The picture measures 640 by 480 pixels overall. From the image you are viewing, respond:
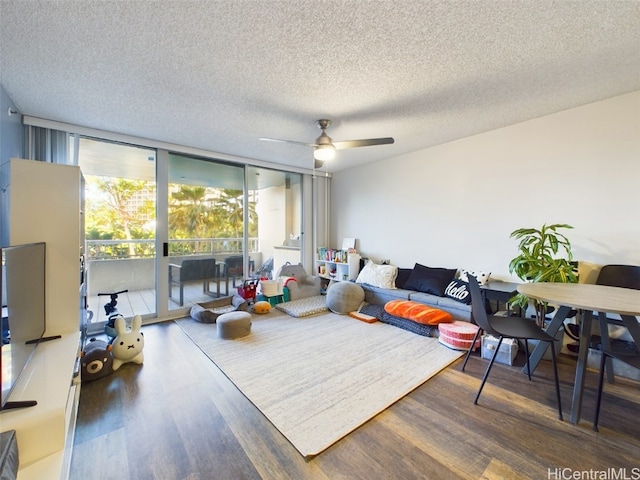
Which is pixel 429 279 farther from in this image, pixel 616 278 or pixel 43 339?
pixel 43 339

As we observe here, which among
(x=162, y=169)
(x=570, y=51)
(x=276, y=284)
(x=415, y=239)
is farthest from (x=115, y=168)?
(x=570, y=51)

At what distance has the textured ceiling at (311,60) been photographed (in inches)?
61.6

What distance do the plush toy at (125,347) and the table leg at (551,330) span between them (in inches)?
140

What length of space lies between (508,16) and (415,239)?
303cm

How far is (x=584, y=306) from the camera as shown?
158 centimetres

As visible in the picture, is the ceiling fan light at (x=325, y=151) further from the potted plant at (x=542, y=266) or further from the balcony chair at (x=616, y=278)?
the balcony chair at (x=616, y=278)

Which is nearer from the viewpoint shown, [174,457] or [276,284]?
[174,457]

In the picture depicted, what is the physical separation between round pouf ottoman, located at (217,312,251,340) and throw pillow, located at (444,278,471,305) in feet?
8.47

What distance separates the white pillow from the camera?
13.6 feet

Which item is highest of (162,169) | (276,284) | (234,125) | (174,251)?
(234,125)

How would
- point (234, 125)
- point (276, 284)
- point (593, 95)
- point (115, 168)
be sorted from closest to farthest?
1. point (593, 95)
2. point (234, 125)
3. point (115, 168)
4. point (276, 284)

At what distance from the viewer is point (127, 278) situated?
3781 millimetres

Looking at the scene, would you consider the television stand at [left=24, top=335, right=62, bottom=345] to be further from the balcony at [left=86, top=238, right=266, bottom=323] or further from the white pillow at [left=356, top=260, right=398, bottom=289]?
the white pillow at [left=356, top=260, right=398, bottom=289]

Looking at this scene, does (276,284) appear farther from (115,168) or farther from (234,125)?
(115,168)
